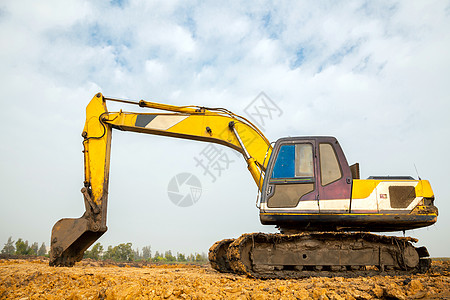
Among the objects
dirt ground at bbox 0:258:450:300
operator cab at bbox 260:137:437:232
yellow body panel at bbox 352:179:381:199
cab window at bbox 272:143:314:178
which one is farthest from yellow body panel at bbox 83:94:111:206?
yellow body panel at bbox 352:179:381:199

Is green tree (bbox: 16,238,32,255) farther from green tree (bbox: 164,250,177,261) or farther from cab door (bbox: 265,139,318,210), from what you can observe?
cab door (bbox: 265,139,318,210)

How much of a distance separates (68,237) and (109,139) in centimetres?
237

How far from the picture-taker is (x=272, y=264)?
6.54 metres

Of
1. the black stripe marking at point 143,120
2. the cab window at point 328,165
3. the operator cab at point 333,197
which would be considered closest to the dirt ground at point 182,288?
the operator cab at point 333,197

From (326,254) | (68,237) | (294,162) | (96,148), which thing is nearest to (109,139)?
(96,148)

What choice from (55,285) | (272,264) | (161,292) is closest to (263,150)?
(272,264)

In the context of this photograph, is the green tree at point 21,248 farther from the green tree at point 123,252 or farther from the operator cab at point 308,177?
the operator cab at point 308,177

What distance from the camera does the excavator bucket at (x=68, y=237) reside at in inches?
281

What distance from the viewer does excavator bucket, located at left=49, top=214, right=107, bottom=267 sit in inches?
281

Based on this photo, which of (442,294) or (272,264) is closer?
(442,294)

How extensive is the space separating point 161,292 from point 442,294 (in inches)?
146

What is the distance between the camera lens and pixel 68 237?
7207 mm

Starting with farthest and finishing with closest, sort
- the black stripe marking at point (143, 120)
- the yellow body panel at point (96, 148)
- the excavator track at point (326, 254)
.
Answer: the black stripe marking at point (143, 120)
the yellow body panel at point (96, 148)
the excavator track at point (326, 254)

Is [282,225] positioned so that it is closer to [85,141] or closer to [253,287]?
[253,287]
